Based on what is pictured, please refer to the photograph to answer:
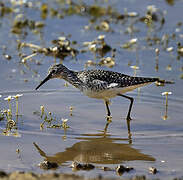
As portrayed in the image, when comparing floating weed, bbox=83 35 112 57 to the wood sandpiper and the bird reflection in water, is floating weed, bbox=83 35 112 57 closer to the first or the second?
the wood sandpiper

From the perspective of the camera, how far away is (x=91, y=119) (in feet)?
29.1

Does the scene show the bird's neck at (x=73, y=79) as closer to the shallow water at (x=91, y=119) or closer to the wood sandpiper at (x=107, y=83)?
the wood sandpiper at (x=107, y=83)

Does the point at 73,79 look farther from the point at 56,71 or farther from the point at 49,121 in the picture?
the point at 49,121

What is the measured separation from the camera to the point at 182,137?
26.6ft

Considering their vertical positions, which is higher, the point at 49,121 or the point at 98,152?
the point at 49,121

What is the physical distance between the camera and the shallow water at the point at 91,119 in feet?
23.5

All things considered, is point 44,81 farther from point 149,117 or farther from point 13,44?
point 13,44

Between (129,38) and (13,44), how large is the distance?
278cm

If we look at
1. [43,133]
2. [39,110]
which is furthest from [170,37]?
[43,133]

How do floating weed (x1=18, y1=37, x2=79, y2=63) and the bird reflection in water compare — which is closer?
the bird reflection in water

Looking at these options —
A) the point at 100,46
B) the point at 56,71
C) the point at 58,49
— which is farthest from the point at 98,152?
the point at 100,46

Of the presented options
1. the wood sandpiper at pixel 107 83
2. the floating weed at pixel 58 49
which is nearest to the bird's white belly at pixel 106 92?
the wood sandpiper at pixel 107 83

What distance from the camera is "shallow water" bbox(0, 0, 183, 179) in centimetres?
717

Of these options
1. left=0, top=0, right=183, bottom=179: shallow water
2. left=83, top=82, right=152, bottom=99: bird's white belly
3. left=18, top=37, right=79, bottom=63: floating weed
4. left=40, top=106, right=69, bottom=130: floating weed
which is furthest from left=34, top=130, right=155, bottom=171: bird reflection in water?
left=18, top=37, right=79, bottom=63: floating weed
